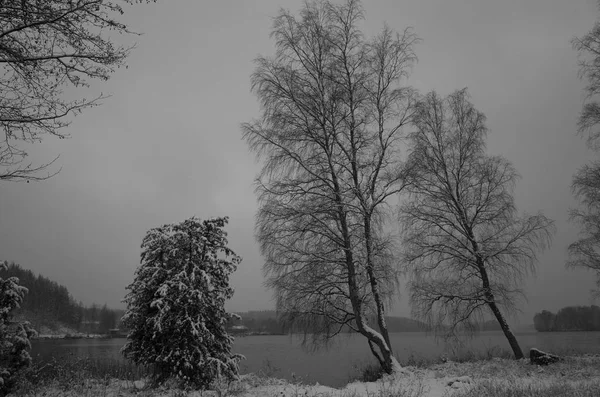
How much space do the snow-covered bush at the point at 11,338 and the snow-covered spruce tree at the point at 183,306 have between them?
2.33 metres

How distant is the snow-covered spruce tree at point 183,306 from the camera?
28.3ft

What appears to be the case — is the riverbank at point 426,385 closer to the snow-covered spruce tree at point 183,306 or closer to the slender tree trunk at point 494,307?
the snow-covered spruce tree at point 183,306

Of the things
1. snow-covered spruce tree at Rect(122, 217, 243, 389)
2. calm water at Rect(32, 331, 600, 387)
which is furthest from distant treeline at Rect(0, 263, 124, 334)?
snow-covered spruce tree at Rect(122, 217, 243, 389)

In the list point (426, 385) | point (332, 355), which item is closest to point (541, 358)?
point (426, 385)

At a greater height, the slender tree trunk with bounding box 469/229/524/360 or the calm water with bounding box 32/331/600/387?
the slender tree trunk with bounding box 469/229/524/360

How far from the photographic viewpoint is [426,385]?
774 cm

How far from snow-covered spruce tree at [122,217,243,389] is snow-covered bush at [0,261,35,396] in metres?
2.33

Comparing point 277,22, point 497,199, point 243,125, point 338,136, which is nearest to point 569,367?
point 497,199

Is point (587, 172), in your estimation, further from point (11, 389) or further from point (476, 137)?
point (11, 389)

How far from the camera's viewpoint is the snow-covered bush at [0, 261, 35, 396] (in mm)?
6852

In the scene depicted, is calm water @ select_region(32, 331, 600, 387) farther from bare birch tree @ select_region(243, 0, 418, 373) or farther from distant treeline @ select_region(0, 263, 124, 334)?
distant treeline @ select_region(0, 263, 124, 334)

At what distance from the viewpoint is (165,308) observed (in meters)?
8.64

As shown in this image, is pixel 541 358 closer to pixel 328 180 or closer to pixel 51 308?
pixel 328 180

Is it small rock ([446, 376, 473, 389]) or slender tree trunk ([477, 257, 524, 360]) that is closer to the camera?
small rock ([446, 376, 473, 389])
